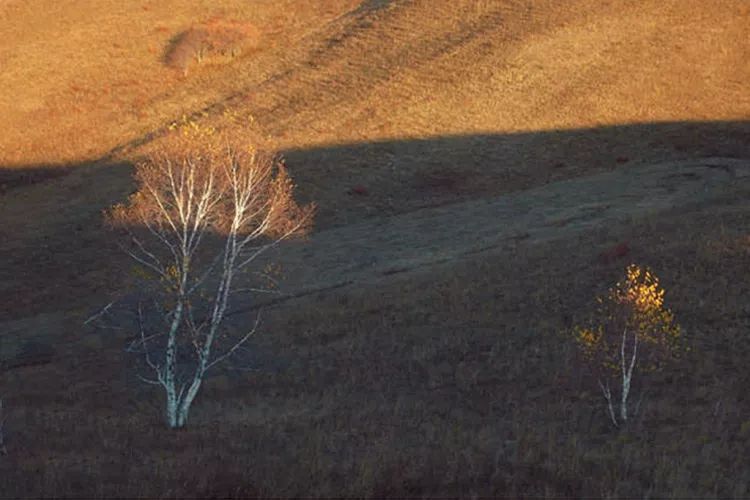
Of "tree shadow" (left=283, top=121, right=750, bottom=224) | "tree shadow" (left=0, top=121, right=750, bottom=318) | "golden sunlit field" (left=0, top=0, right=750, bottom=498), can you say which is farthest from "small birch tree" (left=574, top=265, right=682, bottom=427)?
"tree shadow" (left=0, top=121, right=750, bottom=318)

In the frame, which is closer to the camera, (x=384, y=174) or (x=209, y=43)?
(x=384, y=174)

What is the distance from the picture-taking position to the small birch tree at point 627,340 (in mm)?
22641

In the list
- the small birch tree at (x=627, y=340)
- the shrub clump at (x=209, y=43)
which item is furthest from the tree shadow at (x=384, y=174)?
the small birch tree at (x=627, y=340)

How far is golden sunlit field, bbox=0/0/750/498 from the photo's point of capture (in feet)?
62.5

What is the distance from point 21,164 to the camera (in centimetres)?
5962

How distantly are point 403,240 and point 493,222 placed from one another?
171 inches

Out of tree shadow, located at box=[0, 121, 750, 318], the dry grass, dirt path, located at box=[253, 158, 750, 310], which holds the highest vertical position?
the dry grass

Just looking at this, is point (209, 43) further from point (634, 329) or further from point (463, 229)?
point (634, 329)

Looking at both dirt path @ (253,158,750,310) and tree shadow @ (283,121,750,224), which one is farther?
tree shadow @ (283,121,750,224)

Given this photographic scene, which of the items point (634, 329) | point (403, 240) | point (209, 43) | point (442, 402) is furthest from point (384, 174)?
point (209, 43)

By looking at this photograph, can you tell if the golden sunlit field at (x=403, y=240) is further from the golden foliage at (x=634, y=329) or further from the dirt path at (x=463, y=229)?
the golden foliage at (x=634, y=329)

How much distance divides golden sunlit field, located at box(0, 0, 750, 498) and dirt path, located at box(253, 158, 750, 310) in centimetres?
20

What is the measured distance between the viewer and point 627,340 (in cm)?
2844

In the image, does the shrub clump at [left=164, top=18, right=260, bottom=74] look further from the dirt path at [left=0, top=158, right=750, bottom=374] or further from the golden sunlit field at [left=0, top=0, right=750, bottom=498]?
the dirt path at [left=0, top=158, right=750, bottom=374]
